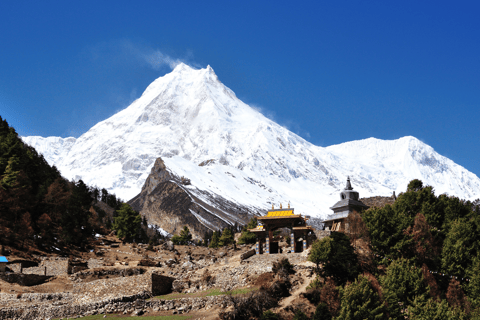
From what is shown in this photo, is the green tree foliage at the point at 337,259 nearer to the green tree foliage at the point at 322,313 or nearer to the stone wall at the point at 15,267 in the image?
the green tree foliage at the point at 322,313

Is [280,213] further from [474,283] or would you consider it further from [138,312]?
[474,283]

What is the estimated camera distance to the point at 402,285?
4081 centimetres

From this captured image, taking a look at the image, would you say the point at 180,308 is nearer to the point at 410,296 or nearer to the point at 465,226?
the point at 410,296

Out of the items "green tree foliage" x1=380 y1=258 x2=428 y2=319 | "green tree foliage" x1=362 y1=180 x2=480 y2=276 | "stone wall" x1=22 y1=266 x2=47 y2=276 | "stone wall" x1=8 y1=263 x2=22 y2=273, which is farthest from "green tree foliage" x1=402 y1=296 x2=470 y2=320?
"stone wall" x1=8 y1=263 x2=22 y2=273

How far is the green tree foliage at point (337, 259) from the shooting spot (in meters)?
42.4

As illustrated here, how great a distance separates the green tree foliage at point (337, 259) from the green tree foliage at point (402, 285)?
9.07ft

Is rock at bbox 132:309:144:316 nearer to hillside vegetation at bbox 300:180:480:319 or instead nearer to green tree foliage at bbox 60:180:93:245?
hillside vegetation at bbox 300:180:480:319

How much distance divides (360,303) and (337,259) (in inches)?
221

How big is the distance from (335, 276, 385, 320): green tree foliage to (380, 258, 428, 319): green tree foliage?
171 centimetres

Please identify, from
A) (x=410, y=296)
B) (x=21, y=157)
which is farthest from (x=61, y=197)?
(x=410, y=296)

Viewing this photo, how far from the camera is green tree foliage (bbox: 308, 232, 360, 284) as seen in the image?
139 ft

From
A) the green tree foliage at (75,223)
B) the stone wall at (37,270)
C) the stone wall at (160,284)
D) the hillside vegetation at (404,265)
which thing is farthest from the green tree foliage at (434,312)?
the green tree foliage at (75,223)

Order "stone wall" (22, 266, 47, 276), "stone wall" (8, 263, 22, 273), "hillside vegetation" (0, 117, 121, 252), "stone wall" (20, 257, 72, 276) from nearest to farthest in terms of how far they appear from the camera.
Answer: "stone wall" (8, 263, 22, 273), "stone wall" (22, 266, 47, 276), "stone wall" (20, 257, 72, 276), "hillside vegetation" (0, 117, 121, 252)

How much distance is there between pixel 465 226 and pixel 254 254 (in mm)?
22862
